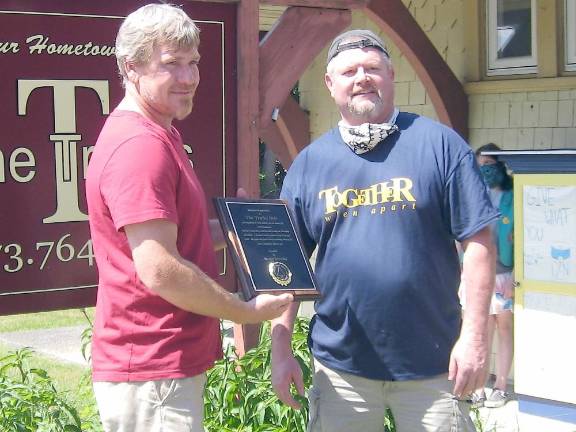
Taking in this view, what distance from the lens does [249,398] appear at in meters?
4.22

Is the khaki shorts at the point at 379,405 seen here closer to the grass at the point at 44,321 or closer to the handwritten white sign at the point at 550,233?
the handwritten white sign at the point at 550,233

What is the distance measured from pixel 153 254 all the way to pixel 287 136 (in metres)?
5.68

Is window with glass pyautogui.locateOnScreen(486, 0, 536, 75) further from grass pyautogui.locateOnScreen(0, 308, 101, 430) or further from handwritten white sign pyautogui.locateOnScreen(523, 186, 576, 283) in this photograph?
grass pyautogui.locateOnScreen(0, 308, 101, 430)

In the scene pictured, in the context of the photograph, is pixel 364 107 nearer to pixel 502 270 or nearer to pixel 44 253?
pixel 44 253

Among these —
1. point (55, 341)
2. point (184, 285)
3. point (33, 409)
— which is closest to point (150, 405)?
point (184, 285)

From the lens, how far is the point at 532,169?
19.8 feet

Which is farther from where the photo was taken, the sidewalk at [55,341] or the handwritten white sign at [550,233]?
the sidewalk at [55,341]

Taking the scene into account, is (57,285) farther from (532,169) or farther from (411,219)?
(532,169)

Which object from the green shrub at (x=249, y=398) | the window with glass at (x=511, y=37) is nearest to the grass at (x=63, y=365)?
the green shrub at (x=249, y=398)

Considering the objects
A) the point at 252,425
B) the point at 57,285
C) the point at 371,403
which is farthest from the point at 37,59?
the point at 371,403

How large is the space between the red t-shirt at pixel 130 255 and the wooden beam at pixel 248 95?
1.72 metres

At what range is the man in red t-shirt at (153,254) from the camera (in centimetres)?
263

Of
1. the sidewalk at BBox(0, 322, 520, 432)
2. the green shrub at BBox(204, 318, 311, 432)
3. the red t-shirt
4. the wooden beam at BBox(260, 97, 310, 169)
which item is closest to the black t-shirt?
the red t-shirt

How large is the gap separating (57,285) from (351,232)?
5.19ft
